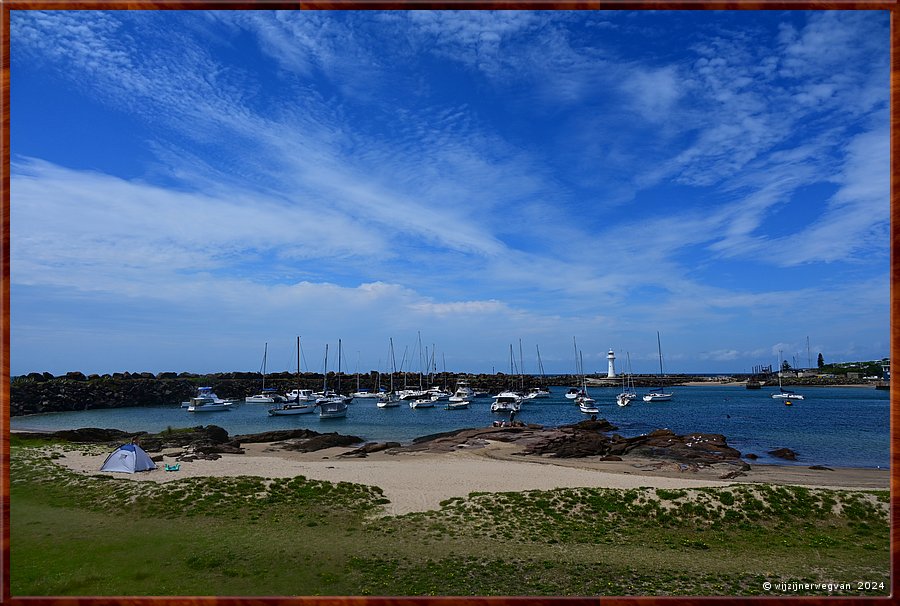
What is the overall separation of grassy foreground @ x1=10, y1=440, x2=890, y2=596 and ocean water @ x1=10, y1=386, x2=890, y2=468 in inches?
779

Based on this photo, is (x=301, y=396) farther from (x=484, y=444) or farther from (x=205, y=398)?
(x=484, y=444)

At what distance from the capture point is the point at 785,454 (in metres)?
31.2

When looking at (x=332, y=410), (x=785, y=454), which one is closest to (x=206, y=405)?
(x=332, y=410)

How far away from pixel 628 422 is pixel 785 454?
75.4 feet

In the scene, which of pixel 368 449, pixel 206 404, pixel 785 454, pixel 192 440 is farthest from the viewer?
pixel 206 404

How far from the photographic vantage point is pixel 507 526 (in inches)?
486

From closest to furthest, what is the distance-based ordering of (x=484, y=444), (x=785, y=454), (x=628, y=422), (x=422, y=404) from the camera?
1. (x=785, y=454)
2. (x=484, y=444)
3. (x=628, y=422)
4. (x=422, y=404)

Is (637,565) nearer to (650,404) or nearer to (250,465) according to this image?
(250,465)

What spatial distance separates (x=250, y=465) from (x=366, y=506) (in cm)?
1007

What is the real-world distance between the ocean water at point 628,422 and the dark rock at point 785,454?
432 millimetres

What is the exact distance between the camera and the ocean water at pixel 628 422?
35406 millimetres

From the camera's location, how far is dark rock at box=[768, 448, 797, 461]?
30.6 metres

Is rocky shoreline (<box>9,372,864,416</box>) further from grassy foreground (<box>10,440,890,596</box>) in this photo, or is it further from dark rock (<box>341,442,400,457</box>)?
grassy foreground (<box>10,440,890,596</box>)

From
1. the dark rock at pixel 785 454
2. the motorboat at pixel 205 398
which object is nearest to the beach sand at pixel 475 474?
the dark rock at pixel 785 454
